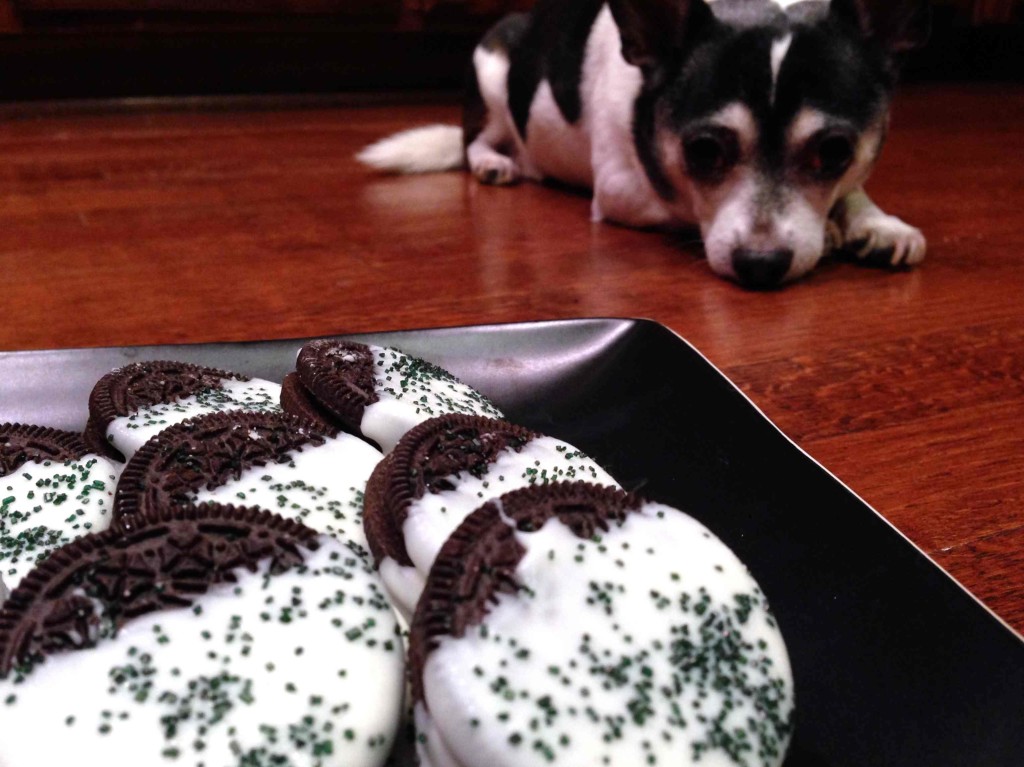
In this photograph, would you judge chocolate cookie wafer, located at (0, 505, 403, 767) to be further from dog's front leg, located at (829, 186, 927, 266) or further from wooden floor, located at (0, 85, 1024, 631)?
dog's front leg, located at (829, 186, 927, 266)

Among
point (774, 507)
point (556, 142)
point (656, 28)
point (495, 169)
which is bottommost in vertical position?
point (495, 169)

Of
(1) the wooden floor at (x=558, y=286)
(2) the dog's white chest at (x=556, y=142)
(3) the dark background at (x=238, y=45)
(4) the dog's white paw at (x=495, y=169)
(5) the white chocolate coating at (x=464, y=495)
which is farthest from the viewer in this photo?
(3) the dark background at (x=238, y=45)

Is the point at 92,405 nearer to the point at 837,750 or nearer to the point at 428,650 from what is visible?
the point at 428,650

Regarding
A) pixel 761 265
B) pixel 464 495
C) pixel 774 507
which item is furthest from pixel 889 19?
pixel 464 495

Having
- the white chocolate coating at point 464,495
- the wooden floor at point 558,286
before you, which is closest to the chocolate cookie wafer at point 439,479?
the white chocolate coating at point 464,495

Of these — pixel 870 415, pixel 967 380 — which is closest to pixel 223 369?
pixel 870 415

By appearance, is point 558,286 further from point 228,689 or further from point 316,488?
point 228,689

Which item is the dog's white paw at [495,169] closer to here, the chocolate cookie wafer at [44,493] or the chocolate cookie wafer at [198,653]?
the chocolate cookie wafer at [44,493]
